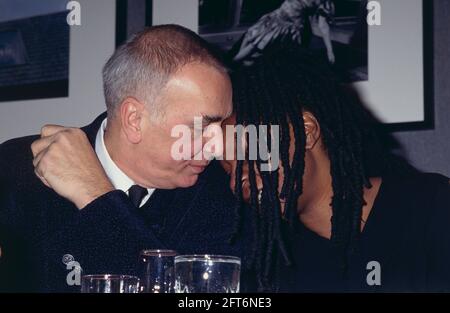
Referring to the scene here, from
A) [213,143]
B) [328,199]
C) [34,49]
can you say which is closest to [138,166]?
[213,143]

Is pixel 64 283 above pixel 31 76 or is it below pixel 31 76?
below

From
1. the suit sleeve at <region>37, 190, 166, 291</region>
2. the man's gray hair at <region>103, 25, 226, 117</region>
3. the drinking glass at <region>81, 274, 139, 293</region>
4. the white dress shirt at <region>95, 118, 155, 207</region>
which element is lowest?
the drinking glass at <region>81, 274, 139, 293</region>

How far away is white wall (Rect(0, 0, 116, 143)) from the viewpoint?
2.31 m

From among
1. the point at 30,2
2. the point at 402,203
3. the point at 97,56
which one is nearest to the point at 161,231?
the point at 402,203

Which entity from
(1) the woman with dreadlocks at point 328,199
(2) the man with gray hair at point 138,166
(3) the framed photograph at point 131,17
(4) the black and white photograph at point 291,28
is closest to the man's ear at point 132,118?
(2) the man with gray hair at point 138,166

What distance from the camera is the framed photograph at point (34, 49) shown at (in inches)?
92.4

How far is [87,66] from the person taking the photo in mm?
2330

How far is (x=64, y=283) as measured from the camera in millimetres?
1554

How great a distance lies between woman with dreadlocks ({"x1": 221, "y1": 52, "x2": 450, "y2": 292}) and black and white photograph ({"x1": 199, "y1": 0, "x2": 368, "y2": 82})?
33 centimetres

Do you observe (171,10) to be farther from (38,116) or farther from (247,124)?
(247,124)

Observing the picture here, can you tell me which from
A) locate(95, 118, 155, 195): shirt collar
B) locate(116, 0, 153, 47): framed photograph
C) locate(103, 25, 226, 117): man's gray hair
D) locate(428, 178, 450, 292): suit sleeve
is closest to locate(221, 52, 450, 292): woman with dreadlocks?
locate(428, 178, 450, 292): suit sleeve

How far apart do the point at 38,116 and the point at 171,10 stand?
557mm

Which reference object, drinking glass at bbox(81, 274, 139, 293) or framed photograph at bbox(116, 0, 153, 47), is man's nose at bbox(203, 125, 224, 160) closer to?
drinking glass at bbox(81, 274, 139, 293)
